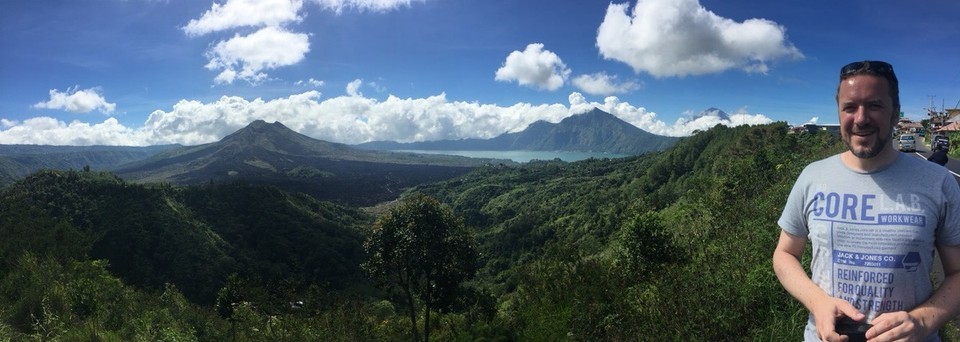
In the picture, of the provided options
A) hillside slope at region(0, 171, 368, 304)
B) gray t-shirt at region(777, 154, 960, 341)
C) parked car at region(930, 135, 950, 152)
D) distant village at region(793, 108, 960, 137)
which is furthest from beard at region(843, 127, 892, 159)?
hillside slope at region(0, 171, 368, 304)

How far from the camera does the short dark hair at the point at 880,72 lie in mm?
1840

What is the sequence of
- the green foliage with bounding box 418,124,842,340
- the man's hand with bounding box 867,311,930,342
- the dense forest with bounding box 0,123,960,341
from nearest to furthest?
1. the man's hand with bounding box 867,311,930,342
2. the green foliage with bounding box 418,124,842,340
3. the dense forest with bounding box 0,123,960,341

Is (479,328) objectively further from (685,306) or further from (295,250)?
(295,250)

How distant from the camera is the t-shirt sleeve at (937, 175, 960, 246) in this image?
5.64ft

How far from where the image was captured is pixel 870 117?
1829mm

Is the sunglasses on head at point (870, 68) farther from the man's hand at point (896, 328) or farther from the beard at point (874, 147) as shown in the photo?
the man's hand at point (896, 328)

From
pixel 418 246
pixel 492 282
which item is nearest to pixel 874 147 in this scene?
pixel 418 246

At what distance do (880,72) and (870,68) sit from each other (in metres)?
0.04

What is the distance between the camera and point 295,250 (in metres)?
98.4

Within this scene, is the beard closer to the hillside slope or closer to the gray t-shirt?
the gray t-shirt

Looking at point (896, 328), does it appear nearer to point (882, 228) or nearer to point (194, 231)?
point (882, 228)

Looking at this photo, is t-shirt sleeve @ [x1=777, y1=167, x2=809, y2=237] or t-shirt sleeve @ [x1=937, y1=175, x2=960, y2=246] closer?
t-shirt sleeve @ [x1=937, y1=175, x2=960, y2=246]

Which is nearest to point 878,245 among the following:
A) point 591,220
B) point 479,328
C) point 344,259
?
point 479,328

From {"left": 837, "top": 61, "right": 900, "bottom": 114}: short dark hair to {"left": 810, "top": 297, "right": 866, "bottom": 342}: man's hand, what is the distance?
81 cm
